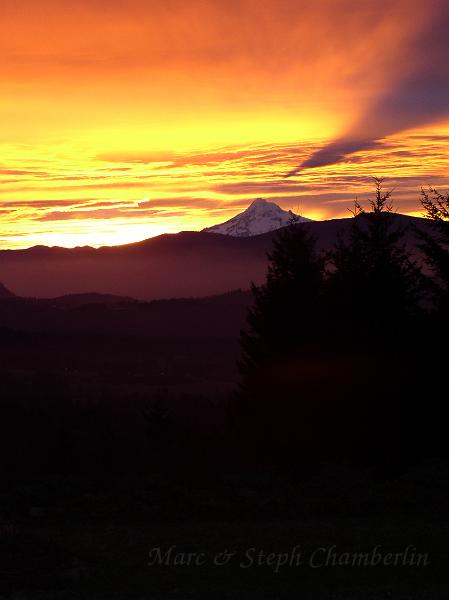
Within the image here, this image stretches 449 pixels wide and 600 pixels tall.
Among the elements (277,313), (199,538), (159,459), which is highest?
(277,313)

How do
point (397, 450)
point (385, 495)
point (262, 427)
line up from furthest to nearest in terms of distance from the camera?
point (262, 427)
point (397, 450)
point (385, 495)

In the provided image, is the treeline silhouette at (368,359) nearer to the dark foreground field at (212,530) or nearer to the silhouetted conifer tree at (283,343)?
the silhouetted conifer tree at (283,343)

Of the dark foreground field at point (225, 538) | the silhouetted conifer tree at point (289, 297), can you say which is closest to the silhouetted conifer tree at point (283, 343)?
the silhouetted conifer tree at point (289, 297)

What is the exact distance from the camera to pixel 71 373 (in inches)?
4697

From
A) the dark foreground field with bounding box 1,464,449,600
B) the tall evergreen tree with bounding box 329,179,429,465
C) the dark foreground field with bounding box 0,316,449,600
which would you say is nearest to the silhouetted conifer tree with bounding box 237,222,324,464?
the dark foreground field with bounding box 0,316,449,600

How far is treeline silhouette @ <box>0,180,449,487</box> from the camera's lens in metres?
26.1

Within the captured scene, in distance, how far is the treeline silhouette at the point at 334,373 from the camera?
26.1 m

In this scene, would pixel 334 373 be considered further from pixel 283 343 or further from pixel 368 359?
pixel 283 343

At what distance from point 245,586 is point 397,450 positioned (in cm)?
1521

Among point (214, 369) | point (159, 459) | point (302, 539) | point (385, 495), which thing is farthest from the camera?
point (214, 369)

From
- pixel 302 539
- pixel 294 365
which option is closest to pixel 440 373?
pixel 294 365

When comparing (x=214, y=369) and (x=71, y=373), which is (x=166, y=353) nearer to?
(x=214, y=369)

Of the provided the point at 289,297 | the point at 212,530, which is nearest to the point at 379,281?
the point at 289,297

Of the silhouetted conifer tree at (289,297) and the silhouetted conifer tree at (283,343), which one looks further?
the silhouetted conifer tree at (289,297)
